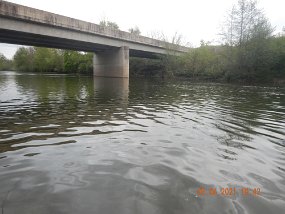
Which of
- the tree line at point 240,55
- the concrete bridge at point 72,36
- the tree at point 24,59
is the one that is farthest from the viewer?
the tree at point 24,59

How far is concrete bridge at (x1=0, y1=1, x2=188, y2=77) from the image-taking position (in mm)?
25273

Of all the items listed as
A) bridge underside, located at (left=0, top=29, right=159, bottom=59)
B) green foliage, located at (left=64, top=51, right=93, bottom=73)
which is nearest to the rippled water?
bridge underside, located at (left=0, top=29, right=159, bottom=59)

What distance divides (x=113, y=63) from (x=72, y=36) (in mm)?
14504

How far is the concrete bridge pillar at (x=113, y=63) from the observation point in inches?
1686

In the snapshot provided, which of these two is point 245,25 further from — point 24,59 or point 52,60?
point 24,59

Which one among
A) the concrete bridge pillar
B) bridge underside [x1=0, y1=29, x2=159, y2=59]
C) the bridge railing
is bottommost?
the concrete bridge pillar

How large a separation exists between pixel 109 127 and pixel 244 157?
12.9 feet

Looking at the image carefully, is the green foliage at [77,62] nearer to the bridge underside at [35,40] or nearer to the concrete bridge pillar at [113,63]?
the concrete bridge pillar at [113,63]

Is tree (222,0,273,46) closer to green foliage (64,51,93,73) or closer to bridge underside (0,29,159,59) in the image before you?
bridge underside (0,29,159,59)

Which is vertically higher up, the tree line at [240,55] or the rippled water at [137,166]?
the tree line at [240,55]

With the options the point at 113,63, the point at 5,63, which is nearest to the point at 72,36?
the point at 113,63

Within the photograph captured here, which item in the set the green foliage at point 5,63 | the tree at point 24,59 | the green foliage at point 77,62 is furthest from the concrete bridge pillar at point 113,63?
the green foliage at point 5,63

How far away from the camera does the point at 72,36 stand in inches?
1271

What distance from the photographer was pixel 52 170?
361 cm
